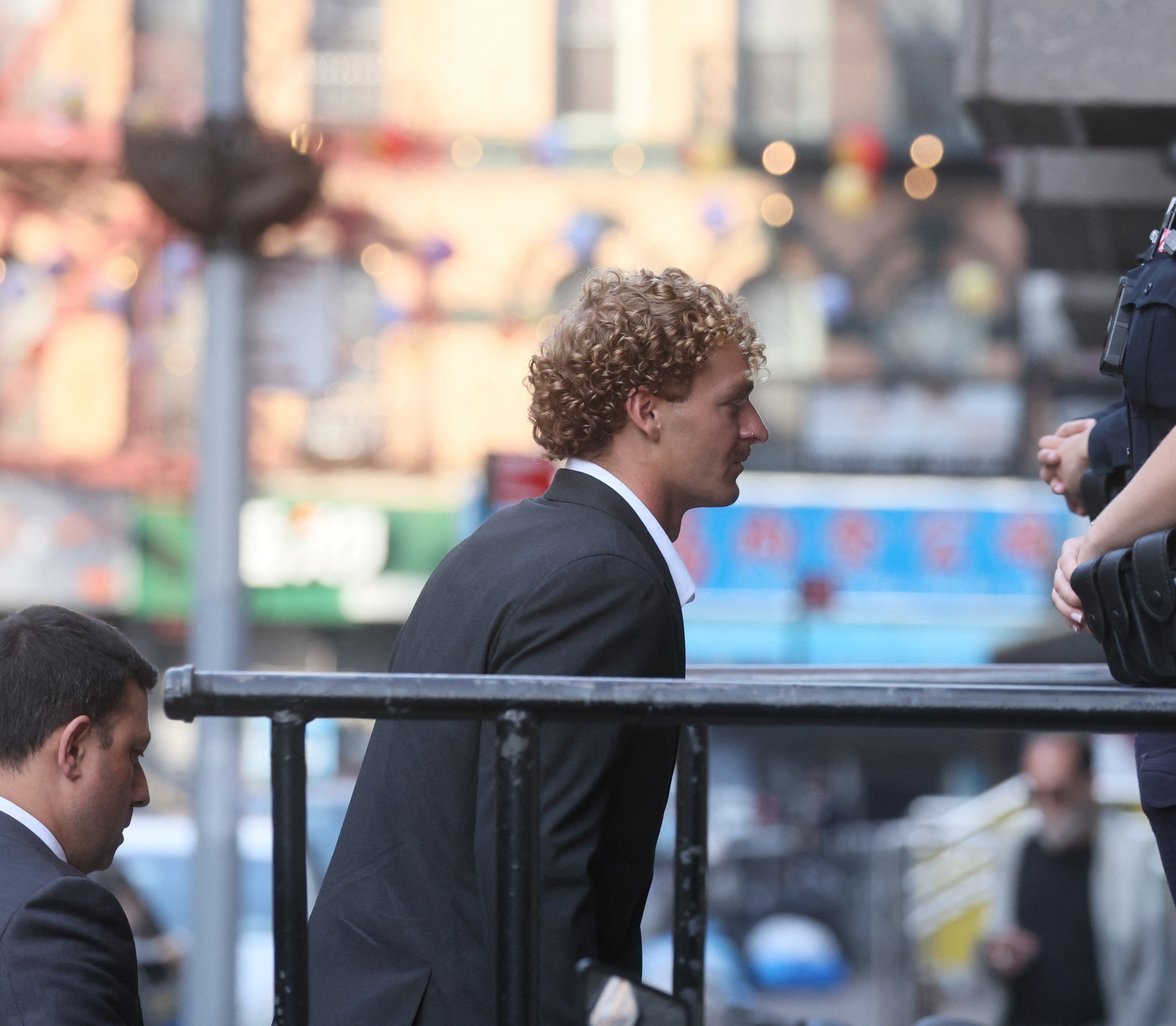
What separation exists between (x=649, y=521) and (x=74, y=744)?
2.67 ft

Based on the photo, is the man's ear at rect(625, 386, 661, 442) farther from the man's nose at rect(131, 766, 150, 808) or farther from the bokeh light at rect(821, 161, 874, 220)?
the bokeh light at rect(821, 161, 874, 220)

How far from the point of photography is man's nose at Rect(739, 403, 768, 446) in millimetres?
2219

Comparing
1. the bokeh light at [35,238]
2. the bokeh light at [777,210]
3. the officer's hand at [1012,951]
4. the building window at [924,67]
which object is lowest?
the officer's hand at [1012,951]

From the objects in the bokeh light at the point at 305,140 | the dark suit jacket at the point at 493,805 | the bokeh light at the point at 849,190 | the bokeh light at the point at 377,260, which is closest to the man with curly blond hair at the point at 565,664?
the dark suit jacket at the point at 493,805

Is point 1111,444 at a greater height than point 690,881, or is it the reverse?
point 1111,444

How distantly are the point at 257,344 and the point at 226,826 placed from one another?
1821 millimetres

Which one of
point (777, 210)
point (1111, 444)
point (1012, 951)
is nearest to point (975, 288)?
point (777, 210)

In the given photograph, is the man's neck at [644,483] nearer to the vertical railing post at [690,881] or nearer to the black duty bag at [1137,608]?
the vertical railing post at [690,881]

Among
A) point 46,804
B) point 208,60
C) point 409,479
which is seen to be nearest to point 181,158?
point 208,60

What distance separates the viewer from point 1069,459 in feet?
7.81

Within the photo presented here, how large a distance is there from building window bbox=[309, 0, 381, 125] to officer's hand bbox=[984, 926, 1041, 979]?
1317 cm

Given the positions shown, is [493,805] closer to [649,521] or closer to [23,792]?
[649,521]

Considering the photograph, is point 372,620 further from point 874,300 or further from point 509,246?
point 874,300

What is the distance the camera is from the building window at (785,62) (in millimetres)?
17375
